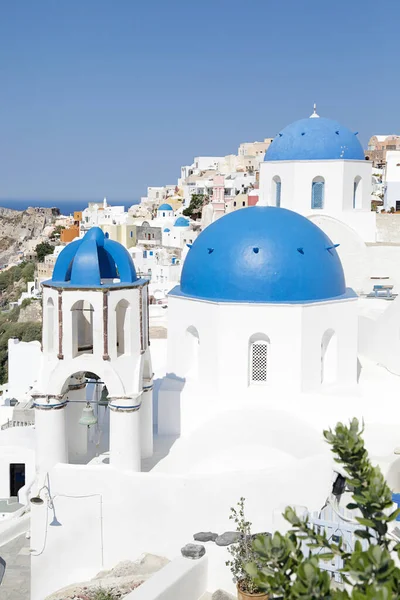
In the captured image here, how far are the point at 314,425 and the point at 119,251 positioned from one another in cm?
391

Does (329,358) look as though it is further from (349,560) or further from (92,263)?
(349,560)

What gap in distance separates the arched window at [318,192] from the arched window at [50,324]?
1185 centimetres

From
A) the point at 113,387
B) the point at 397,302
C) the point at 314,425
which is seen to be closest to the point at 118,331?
the point at 113,387

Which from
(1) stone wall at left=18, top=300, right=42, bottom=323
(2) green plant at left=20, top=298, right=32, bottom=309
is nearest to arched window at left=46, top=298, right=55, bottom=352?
(1) stone wall at left=18, top=300, right=42, bottom=323

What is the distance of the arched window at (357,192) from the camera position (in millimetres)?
21078

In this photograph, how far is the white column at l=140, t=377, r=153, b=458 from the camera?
10.8m

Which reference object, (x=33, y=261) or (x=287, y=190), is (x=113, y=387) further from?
(x=33, y=261)

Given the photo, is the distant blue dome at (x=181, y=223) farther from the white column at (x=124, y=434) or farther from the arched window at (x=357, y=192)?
the white column at (x=124, y=434)

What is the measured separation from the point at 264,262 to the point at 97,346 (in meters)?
3.01

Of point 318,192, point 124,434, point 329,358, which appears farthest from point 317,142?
point 124,434

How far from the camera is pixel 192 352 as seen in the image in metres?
12.2

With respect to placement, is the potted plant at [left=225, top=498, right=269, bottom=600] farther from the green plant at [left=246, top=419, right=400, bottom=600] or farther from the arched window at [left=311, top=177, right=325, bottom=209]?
the arched window at [left=311, top=177, right=325, bottom=209]

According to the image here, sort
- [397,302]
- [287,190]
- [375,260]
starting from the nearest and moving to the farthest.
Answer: [397,302]
[287,190]
[375,260]

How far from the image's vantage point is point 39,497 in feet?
32.1
